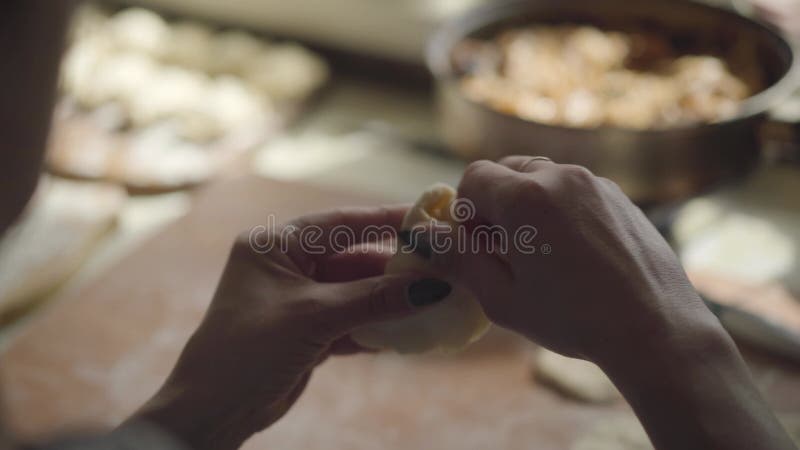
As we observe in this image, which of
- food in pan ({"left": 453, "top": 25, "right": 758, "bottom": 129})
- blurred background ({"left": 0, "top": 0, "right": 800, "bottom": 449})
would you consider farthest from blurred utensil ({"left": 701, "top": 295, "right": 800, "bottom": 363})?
food in pan ({"left": 453, "top": 25, "right": 758, "bottom": 129})

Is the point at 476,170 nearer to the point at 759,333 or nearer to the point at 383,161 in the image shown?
the point at 759,333

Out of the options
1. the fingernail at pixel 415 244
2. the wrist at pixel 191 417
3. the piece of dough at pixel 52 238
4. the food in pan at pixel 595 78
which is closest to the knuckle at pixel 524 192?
the fingernail at pixel 415 244

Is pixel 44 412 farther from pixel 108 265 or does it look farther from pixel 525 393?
pixel 525 393

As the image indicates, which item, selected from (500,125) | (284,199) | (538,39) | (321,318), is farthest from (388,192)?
(321,318)

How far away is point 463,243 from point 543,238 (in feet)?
0.30

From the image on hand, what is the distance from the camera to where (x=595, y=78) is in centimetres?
124

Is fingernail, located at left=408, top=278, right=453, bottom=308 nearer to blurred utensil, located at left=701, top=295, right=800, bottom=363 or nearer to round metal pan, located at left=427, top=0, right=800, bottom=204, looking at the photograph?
round metal pan, located at left=427, top=0, right=800, bottom=204

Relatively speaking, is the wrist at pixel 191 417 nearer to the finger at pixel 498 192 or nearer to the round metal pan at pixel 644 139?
the finger at pixel 498 192

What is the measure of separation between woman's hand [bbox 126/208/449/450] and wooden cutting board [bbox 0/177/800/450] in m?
0.17

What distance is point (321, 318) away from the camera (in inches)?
26.2

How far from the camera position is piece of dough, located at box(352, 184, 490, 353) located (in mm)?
723

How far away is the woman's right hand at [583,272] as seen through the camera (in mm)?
547

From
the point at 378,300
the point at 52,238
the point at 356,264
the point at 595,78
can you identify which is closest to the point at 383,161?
the point at 595,78

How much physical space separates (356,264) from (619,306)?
299 millimetres
